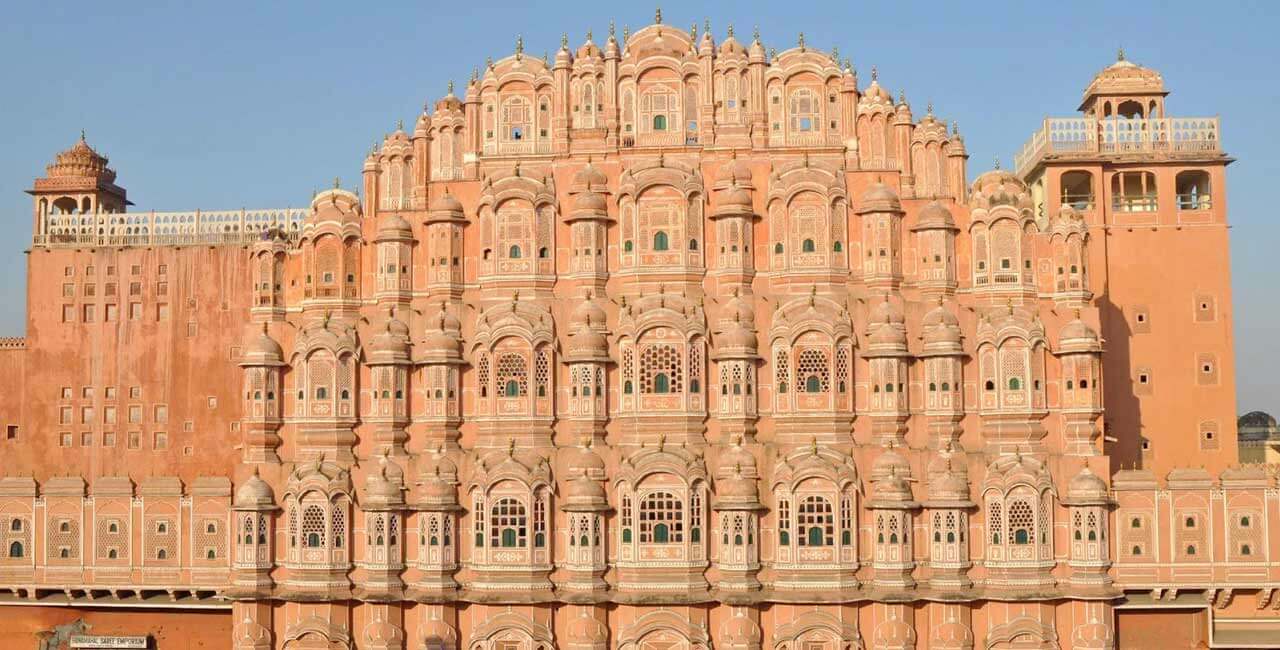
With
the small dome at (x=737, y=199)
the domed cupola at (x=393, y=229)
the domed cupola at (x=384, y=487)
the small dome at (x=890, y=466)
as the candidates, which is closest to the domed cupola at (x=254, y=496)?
the domed cupola at (x=384, y=487)

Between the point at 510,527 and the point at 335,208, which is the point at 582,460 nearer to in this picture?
the point at 510,527

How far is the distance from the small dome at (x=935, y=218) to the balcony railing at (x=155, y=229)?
2743cm

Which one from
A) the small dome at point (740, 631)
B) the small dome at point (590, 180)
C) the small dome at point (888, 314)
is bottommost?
the small dome at point (740, 631)

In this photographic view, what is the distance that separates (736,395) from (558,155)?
32.3 ft

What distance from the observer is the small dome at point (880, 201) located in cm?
4675

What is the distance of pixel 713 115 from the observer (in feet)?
159

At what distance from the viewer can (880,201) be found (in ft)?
153

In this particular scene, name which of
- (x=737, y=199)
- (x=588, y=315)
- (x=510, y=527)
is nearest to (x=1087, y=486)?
(x=737, y=199)

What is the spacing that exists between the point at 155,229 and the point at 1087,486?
127 ft

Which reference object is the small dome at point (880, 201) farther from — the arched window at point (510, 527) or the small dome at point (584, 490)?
the arched window at point (510, 527)

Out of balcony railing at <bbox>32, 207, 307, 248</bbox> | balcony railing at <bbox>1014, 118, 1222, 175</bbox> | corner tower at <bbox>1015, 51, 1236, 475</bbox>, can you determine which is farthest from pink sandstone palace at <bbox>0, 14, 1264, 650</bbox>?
balcony railing at <bbox>32, 207, 307, 248</bbox>

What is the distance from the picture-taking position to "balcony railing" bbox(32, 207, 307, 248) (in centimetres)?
6209

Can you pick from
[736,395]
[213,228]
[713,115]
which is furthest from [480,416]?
[213,228]

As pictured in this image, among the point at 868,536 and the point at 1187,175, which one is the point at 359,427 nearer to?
the point at 868,536
